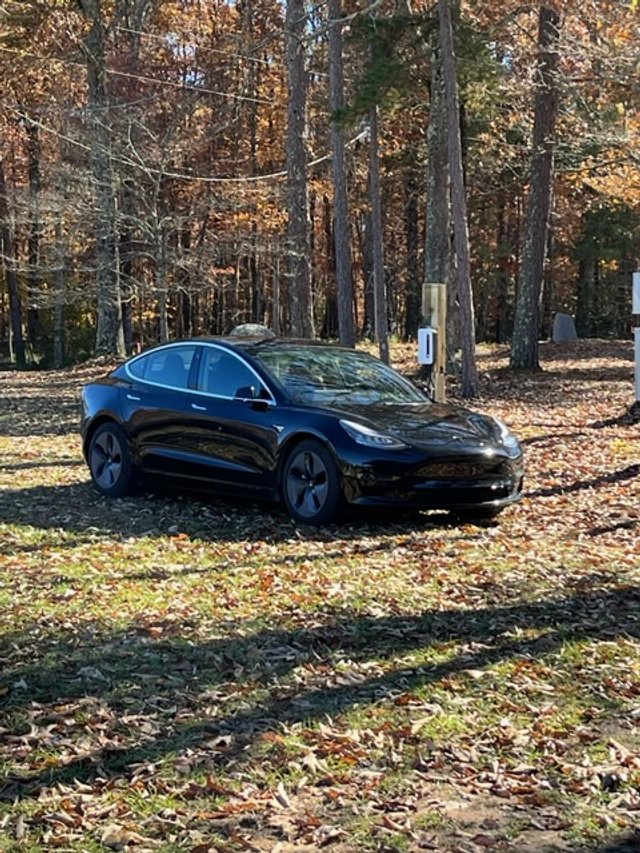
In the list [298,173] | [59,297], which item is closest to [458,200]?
[298,173]

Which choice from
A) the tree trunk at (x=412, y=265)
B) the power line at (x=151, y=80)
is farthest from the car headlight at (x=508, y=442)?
the tree trunk at (x=412, y=265)

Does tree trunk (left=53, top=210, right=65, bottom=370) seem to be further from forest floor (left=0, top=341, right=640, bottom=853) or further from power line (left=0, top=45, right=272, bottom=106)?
forest floor (left=0, top=341, right=640, bottom=853)

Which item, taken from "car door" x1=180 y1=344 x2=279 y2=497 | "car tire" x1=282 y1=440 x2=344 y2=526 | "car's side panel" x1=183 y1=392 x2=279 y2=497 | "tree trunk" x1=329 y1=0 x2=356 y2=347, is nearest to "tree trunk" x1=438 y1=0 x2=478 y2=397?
"tree trunk" x1=329 y1=0 x2=356 y2=347

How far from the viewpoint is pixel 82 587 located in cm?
677

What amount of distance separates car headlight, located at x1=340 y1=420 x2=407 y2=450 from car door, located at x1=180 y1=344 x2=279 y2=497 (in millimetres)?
774

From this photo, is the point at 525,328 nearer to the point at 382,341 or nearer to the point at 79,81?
the point at 382,341

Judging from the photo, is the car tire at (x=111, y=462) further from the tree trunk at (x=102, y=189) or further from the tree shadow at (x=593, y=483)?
the tree trunk at (x=102, y=189)

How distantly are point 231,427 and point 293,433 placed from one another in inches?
31.5

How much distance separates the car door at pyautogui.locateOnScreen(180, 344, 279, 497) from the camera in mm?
8922

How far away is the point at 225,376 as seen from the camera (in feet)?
31.4

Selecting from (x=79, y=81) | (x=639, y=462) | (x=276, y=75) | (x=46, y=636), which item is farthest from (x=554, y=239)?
(x=46, y=636)

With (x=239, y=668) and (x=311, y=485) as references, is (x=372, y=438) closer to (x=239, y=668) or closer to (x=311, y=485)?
(x=311, y=485)

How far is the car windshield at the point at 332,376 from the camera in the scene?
363 inches

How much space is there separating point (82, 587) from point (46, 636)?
103cm
